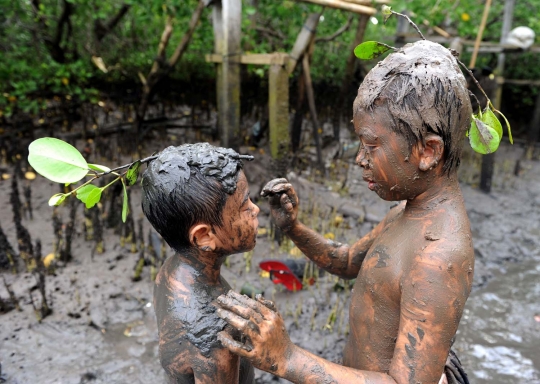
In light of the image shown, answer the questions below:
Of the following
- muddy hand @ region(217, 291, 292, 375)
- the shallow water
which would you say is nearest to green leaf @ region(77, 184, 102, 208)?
muddy hand @ region(217, 291, 292, 375)

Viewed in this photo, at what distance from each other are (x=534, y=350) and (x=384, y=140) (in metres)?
3.07

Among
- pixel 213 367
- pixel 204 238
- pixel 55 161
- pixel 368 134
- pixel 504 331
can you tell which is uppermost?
pixel 368 134

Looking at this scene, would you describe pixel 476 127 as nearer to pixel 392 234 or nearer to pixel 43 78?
pixel 392 234

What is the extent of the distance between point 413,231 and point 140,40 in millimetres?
8805

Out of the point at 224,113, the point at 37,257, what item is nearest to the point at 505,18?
the point at 224,113

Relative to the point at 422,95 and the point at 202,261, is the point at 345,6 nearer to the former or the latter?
the point at 422,95

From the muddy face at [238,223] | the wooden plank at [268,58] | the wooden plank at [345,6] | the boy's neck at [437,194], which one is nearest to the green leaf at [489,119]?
the boy's neck at [437,194]

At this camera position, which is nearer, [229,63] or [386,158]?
[386,158]

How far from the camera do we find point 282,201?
1729 mm

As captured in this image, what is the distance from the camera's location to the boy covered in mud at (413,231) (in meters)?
1.21

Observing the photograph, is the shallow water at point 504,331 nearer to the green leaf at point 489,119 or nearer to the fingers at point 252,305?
the green leaf at point 489,119

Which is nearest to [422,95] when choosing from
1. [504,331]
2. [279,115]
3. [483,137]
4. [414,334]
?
[483,137]

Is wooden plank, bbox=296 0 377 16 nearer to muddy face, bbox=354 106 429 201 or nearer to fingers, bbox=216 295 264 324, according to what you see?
muddy face, bbox=354 106 429 201

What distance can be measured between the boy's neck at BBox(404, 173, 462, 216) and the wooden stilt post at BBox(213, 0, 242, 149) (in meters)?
3.76
